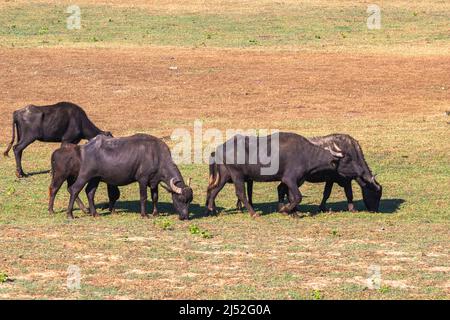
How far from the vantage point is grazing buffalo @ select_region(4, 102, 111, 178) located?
27.7 metres

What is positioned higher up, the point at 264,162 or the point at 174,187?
the point at 264,162

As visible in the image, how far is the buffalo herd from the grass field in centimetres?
51

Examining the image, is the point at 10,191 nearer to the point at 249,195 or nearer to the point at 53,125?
the point at 53,125

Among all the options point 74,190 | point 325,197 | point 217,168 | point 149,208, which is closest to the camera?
point 74,190

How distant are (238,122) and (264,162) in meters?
12.2

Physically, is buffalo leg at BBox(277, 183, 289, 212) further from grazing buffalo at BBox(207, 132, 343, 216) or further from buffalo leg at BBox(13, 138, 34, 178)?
buffalo leg at BBox(13, 138, 34, 178)

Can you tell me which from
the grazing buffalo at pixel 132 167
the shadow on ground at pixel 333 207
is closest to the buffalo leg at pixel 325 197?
the shadow on ground at pixel 333 207

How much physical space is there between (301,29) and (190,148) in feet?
75.1

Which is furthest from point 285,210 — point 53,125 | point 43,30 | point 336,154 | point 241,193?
point 43,30

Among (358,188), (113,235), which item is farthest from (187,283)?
(358,188)

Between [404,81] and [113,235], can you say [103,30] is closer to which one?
[404,81]

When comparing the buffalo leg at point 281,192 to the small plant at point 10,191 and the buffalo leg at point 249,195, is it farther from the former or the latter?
the small plant at point 10,191

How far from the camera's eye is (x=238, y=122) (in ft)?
115

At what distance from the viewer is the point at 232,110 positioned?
3709 centimetres
